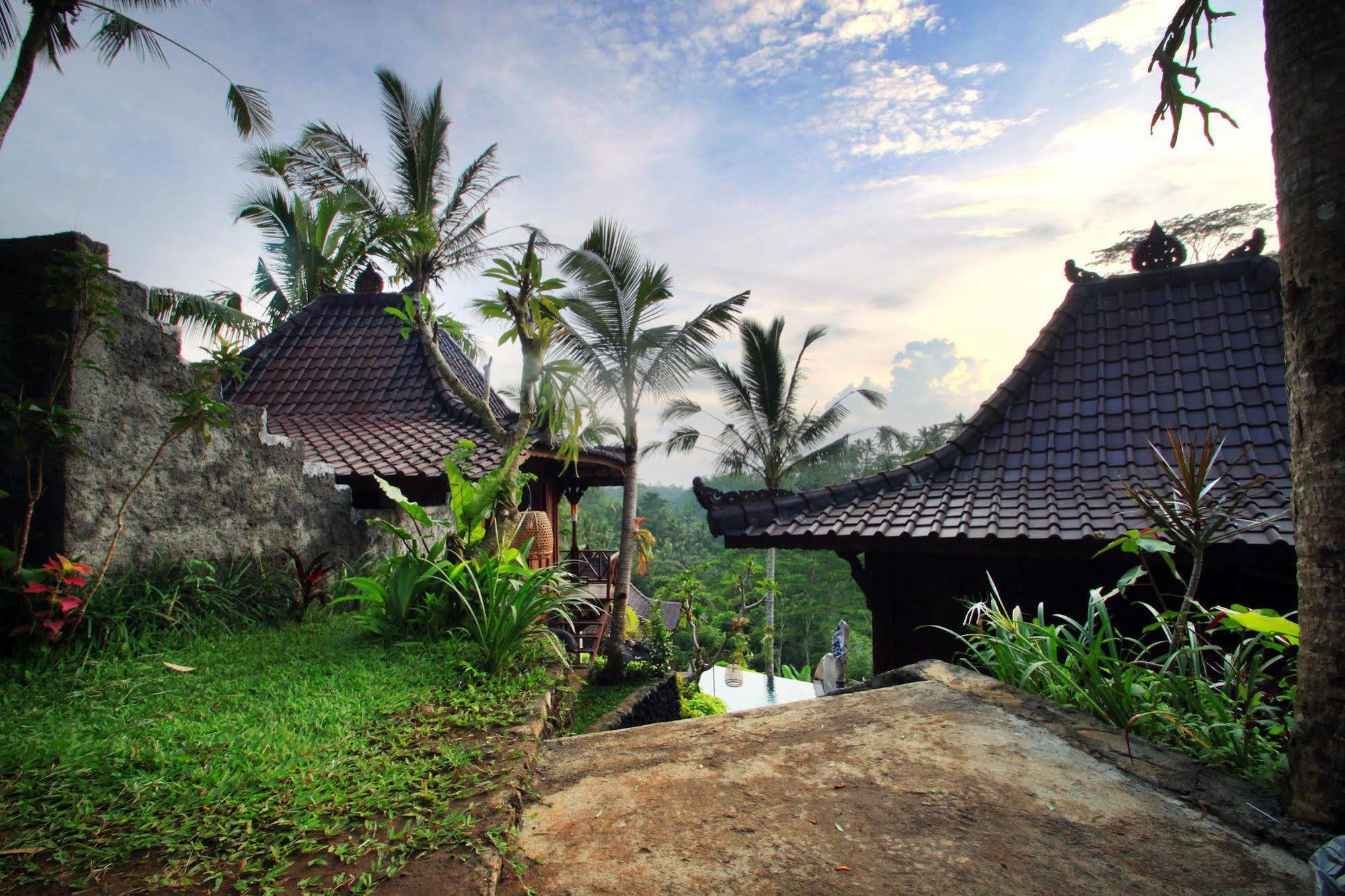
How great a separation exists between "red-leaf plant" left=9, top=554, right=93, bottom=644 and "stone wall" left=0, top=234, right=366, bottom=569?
1.04 feet

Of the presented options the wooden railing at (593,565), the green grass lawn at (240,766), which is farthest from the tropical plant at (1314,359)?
the wooden railing at (593,565)

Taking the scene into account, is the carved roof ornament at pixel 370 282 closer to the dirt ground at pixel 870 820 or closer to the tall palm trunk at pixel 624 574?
the tall palm trunk at pixel 624 574

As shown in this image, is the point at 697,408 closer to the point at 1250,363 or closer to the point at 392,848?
the point at 1250,363

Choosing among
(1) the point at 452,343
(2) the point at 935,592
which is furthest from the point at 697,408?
(2) the point at 935,592

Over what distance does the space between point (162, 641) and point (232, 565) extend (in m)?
0.96

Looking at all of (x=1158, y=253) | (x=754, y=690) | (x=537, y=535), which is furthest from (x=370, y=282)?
(x=754, y=690)

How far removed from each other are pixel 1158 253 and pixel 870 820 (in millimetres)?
6247

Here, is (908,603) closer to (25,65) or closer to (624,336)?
(624,336)

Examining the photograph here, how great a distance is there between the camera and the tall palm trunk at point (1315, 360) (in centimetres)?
160

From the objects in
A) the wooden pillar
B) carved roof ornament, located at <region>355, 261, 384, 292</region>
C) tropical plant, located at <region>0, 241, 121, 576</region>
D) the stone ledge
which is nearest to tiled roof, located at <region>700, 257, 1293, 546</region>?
the wooden pillar

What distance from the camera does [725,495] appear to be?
16.4ft

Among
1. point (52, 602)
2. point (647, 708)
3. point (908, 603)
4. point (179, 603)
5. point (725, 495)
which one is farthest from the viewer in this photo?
point (647, 708)

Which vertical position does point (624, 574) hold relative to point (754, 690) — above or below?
above

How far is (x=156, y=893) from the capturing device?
55.4 inches
